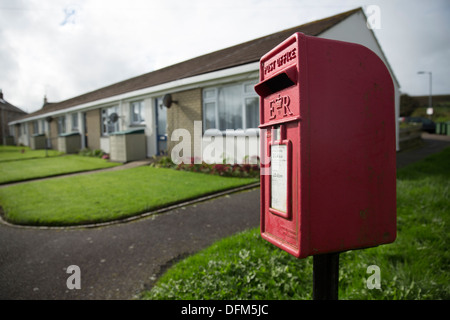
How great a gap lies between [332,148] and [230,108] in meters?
8.94

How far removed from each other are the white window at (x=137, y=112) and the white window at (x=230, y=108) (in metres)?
5.03

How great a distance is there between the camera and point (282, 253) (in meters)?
2.97

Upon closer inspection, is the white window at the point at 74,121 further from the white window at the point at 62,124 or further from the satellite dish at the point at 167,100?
the satellite dish at the point at 167,100

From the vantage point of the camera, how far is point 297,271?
2697 mm

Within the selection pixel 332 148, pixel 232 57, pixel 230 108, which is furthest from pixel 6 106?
pixel 230 108

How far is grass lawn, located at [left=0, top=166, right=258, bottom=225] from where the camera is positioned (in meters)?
4.82

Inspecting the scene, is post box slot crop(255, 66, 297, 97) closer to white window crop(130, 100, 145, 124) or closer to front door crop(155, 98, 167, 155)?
front door crop(155, 98, 167, 155)

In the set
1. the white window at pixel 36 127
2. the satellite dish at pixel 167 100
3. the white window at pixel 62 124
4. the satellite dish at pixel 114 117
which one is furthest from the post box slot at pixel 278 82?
the white window at pixel 36 127

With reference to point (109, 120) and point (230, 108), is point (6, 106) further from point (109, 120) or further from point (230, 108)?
point (109, 120)

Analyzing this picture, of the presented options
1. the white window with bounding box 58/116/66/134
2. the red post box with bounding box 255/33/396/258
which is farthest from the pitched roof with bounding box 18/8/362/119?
the white window with bounding box 58/116/66/134

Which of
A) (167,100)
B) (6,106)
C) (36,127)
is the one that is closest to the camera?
(6,106)

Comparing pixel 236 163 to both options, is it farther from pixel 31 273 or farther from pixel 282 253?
pixel 31 273

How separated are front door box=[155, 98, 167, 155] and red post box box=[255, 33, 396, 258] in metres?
11.8
